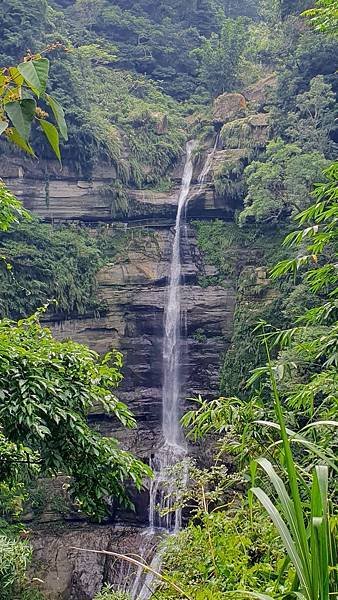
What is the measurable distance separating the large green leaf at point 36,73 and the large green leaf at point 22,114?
4cm

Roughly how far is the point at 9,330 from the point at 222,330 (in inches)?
352

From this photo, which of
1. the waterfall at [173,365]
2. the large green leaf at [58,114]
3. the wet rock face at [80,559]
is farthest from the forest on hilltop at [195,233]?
the wet rock face at [80,559]

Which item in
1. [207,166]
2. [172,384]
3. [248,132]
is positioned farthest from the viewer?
[207,166]

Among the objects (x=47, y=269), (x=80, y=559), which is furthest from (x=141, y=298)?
(x=80, y=559)

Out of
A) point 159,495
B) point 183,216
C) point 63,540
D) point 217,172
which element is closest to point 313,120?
point 217,172

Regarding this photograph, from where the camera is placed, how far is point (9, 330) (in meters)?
2.54

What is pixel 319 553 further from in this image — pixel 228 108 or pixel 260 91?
pixel 260 91

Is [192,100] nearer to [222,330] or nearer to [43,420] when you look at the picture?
[222,330]

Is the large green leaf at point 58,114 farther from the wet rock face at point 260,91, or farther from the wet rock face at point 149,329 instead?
the wet rock face at point 260,91

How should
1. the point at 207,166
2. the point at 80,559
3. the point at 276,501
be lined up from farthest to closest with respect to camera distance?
the point at 207,166 < the point at 80,559 < the point at 276,501

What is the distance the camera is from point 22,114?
67cm

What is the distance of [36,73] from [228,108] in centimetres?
1362

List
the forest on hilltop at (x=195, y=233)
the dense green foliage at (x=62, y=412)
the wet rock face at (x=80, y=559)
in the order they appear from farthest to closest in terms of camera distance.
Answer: the wet rock face at (x=80, y=559) → the dense green foliage at (x=62, y=412) → the forest on hilltop at (x=195, y=233)

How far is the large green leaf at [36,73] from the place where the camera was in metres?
0.64
